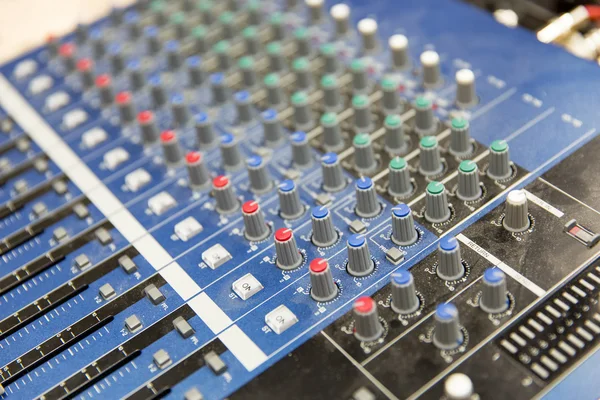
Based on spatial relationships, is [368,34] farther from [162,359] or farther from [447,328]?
[162,359]

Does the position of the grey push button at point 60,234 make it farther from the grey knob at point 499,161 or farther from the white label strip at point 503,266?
the grey knob at point 499,161

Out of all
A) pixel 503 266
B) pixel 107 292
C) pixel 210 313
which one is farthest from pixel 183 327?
pixel 503 266

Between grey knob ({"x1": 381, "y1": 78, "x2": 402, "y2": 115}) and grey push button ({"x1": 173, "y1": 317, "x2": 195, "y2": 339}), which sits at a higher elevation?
grey push button ({"x1": 173, "y1": 317, "x2": 195, "y2": 339})

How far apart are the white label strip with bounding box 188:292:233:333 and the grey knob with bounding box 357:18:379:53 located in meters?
1.79

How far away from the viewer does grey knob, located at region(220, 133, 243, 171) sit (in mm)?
3623

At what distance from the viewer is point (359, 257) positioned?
291 centimetres

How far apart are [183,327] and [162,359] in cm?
15

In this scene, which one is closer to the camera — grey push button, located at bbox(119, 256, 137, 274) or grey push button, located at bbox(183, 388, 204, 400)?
grey push button, located at bbox(183, 388, 204, 400)

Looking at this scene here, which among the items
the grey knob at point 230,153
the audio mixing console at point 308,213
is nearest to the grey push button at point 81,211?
the audio mixing console at point 308,213

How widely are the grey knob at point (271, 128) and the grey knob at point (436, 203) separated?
3.02ft

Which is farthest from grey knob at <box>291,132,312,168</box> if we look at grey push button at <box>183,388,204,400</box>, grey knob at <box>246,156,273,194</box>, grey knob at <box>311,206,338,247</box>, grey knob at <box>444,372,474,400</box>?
grey knob at <box>444,372,474,400</box>

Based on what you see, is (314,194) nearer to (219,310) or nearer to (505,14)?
(219,310)

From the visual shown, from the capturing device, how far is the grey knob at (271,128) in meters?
3.72

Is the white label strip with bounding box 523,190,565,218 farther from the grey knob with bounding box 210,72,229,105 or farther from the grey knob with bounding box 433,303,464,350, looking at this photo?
the grey knob with bounding box 210,72,229,105
